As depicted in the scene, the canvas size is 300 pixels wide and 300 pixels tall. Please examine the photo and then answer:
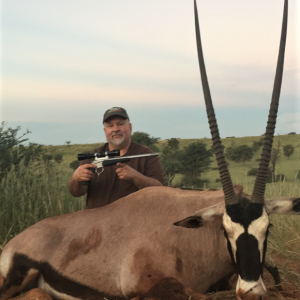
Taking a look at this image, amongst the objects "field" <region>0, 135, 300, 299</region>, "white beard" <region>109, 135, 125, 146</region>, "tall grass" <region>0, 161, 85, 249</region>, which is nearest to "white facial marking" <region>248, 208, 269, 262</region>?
"field" <region>0, 135, 300, 299</region>

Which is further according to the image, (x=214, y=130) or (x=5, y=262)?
(x=5, y=262)

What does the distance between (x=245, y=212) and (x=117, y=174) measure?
2656 millimetres

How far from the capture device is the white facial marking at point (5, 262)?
13.3ft

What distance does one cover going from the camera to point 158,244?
3.63 meters

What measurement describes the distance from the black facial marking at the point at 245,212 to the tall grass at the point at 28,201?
432 cm

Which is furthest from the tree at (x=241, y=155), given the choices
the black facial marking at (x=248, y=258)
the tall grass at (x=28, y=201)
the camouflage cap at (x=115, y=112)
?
the black facial marking at (x=248, y=258)

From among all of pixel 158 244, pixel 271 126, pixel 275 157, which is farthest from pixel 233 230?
pixel 275 157

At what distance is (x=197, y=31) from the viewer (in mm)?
3684

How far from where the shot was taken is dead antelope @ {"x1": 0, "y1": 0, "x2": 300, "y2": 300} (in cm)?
306

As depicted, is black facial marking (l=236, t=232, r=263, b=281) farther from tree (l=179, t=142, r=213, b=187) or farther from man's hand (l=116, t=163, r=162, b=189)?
tree (l=179, t=142, r=213, b=187)

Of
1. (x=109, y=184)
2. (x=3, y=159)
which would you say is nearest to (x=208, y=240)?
(x=109, y=184)

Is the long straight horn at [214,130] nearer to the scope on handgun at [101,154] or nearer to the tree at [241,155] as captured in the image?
the scope on handgun at [101,154]

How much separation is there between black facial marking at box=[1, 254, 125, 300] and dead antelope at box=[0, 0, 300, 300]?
0.04ft

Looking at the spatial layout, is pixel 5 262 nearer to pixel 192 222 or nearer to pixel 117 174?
pixel 117 174
